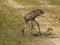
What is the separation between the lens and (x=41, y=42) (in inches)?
455

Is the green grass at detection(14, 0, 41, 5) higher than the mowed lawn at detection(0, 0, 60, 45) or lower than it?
higher

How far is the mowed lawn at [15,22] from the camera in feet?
37.4

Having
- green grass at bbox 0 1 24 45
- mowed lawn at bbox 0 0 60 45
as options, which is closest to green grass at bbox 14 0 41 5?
mowed lawn at bbox 0 0 60 45

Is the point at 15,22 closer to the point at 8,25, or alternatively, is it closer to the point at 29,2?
the point at 8,25

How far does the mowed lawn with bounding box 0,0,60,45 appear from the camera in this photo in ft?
37.4

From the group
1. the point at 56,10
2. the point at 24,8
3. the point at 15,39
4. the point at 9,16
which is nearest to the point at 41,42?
the point at 15,39

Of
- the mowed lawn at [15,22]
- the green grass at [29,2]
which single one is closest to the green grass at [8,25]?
the mowed lawn at [15,22]

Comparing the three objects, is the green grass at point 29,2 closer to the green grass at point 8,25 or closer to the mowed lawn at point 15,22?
the mowed lawn at point 15,22

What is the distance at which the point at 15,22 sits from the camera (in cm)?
1441

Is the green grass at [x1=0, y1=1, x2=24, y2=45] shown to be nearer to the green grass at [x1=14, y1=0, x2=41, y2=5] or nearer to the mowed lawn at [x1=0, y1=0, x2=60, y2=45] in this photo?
the mowed lawn at [x1=0, y1=0, x2=60, y2=45]

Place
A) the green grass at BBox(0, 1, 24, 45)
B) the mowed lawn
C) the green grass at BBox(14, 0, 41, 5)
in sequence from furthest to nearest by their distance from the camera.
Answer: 1. the green grass at BBox(14, 0, 41, 5)
2. the mowed lawn
3. the green grass at BBox(0, 1, 24, 45)

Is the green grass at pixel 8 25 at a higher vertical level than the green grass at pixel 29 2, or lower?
lower

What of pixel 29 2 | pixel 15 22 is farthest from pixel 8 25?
pixel 29 2

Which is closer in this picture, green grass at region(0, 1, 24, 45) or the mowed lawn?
green grass at region(0, 1, 24, 45)
